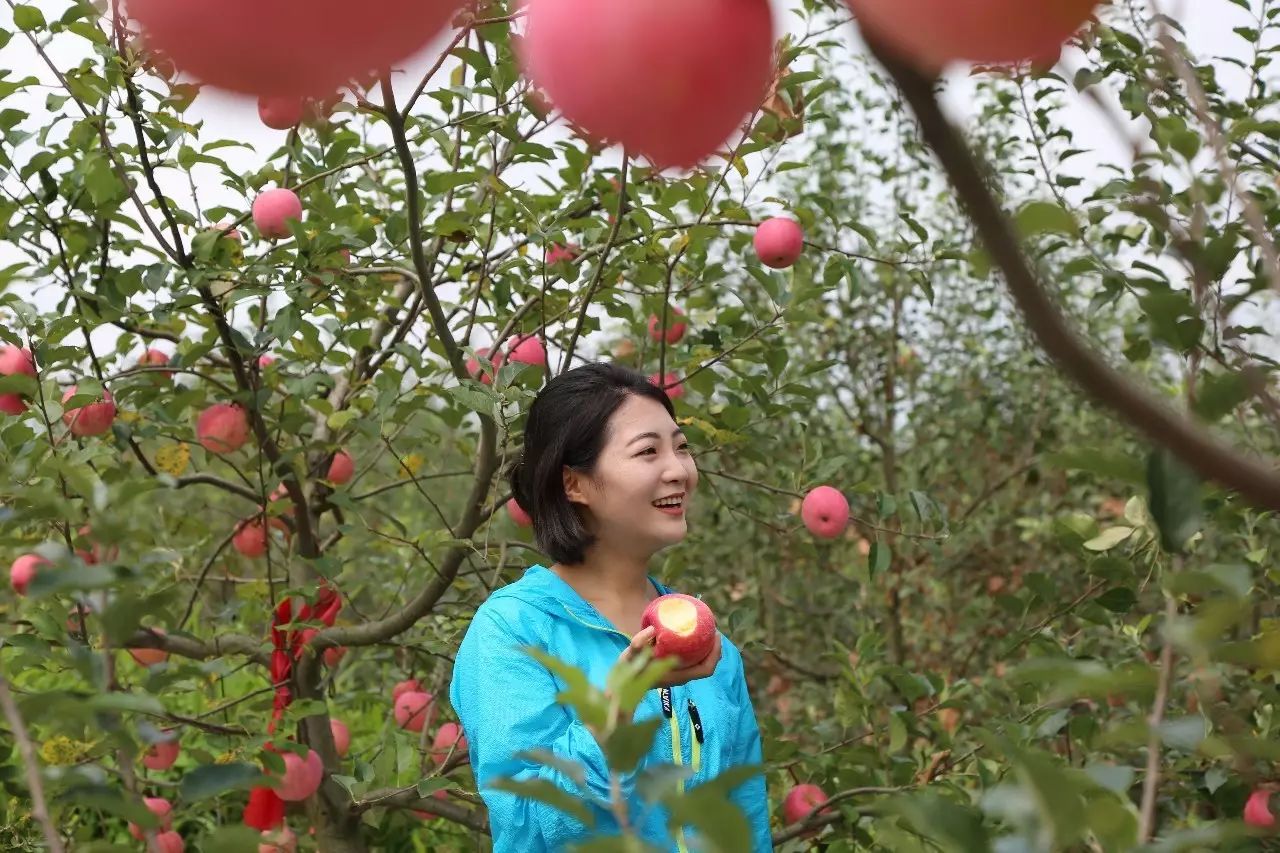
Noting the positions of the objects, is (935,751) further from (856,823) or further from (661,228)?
(661,228)

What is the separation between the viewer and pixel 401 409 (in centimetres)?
213

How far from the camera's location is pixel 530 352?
85.4 inches

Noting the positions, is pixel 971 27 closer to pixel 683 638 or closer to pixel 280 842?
pixel 683 638

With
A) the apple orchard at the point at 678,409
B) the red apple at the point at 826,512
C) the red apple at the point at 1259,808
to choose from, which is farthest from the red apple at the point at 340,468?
the red apple at the point at 1259,808

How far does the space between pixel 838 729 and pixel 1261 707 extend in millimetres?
1024

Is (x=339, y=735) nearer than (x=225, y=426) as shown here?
No

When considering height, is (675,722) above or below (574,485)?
below

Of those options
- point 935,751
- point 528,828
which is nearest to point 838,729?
point 935,751

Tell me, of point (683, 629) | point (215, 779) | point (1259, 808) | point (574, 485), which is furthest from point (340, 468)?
point (215, 779)

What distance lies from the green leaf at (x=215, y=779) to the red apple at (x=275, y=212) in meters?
1.26

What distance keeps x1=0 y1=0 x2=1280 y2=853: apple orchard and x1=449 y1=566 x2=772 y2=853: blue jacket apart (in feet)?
0.54

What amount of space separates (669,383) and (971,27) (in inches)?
75.6

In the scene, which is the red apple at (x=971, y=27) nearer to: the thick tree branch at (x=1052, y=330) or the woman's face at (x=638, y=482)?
the thick tree branch at (x=1052, y=330)

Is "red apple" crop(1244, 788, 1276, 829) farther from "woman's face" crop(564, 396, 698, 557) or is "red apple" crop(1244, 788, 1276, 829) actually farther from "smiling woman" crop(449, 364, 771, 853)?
"woman's face" crop(564, 396, 698, 557)
